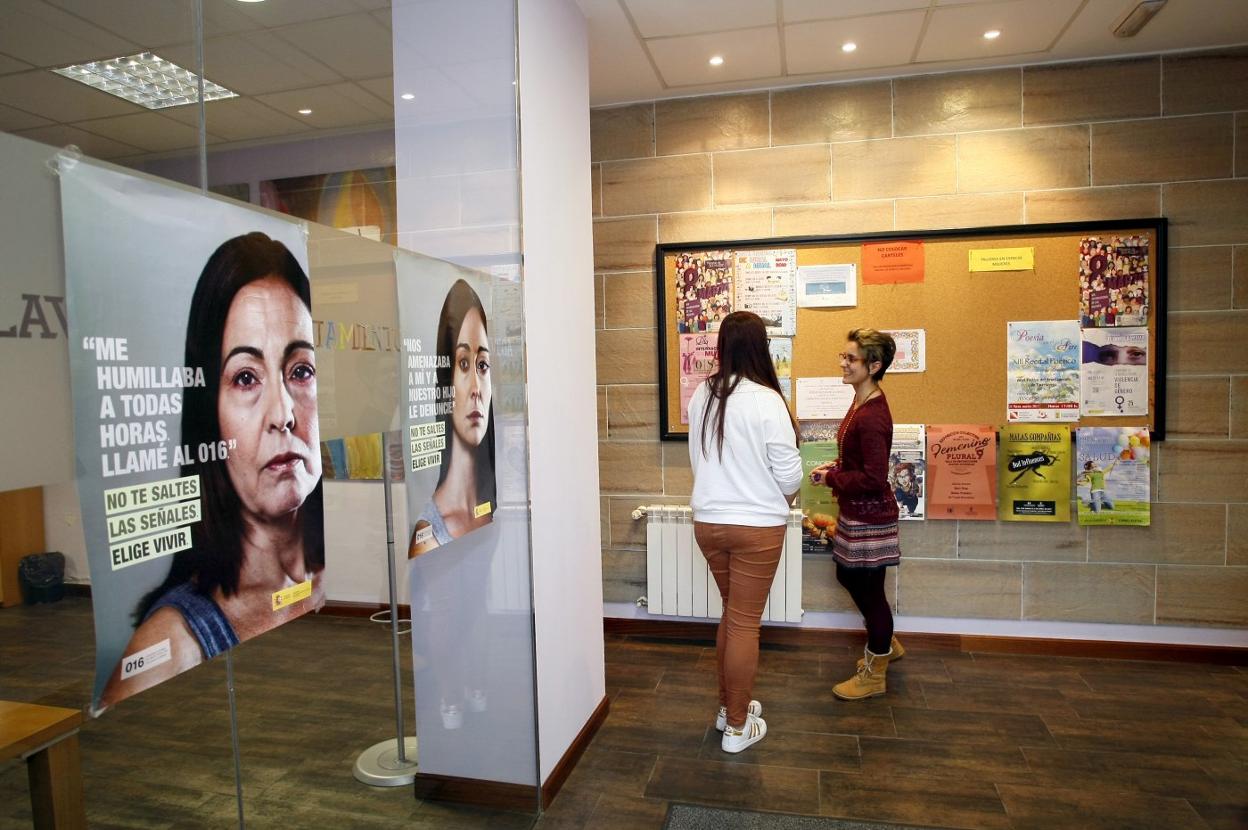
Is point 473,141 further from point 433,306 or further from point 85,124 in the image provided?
point 85,124

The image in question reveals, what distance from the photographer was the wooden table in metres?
0.78

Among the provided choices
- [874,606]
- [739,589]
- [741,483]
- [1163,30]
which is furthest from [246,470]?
[1163,30]

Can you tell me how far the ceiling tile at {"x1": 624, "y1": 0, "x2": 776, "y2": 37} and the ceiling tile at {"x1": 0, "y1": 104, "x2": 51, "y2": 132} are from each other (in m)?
2.41

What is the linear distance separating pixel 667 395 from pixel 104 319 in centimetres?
311

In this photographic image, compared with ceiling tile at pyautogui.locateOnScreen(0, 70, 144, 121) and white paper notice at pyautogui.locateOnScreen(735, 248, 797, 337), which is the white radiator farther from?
ceiling tile at pyautogui.locateOnScreen(0, 70, 144, 121)

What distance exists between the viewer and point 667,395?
12.9 feet

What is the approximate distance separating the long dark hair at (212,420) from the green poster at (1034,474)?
3.46 metres

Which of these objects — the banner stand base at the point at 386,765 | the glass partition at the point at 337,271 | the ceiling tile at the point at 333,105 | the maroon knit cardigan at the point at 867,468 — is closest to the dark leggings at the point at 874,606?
the maroon knit cardigan at the point at 867,468

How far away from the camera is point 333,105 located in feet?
4.49

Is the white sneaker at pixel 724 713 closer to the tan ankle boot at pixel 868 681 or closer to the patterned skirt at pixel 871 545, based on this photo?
the tan ankle boot at pixel 868 681

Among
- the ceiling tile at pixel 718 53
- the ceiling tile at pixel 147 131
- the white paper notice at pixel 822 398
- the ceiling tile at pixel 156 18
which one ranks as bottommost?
the white paper notice at pixel 822 398

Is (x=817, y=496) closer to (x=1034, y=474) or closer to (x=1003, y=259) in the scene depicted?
(x=1034, y=474)

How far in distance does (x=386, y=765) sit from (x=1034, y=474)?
3.20 m

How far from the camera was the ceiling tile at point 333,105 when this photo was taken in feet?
3.89
